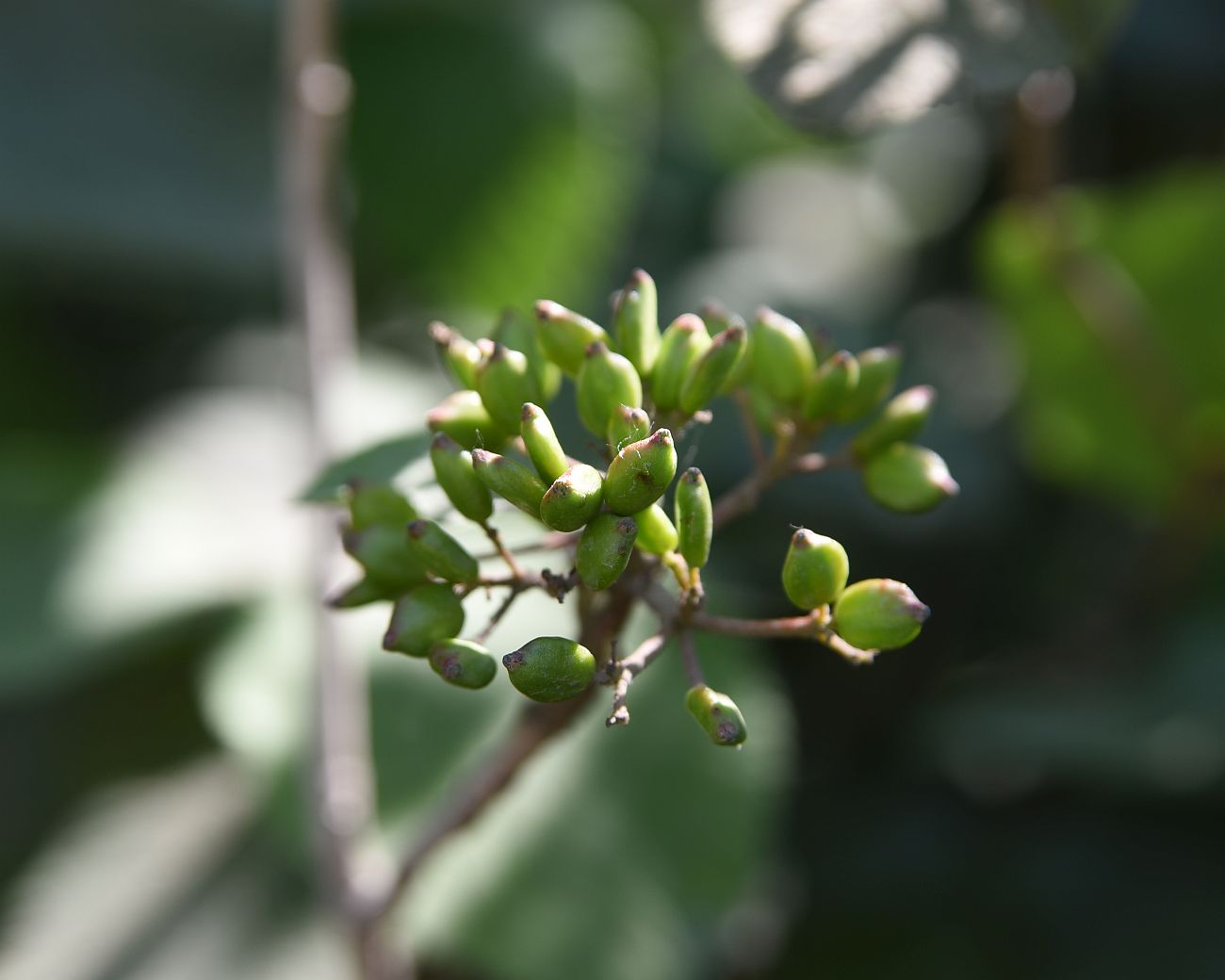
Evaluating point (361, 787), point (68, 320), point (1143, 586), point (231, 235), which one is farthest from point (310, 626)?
point (1143, 586)

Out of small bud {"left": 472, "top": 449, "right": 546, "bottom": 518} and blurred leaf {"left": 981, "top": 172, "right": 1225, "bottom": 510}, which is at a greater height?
small bud {"left": 472, "top": 449, "right": 546, "bottom": 518}

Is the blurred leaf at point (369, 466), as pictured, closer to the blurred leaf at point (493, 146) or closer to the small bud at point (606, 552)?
the small bud at point (606, 552)

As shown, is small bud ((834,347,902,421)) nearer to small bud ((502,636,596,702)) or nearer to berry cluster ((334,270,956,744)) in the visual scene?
berry cluster ((334,270,956,744))

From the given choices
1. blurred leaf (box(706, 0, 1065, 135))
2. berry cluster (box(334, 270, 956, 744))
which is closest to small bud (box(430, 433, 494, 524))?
berry cluster (box(334, 270, 956, 744))

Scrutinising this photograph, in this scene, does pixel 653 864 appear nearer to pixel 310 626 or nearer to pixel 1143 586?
pixel 310 626

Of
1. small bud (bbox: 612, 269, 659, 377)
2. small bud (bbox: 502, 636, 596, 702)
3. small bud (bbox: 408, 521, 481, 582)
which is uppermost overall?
small bud (bbox: 612, 269, 659, 377)

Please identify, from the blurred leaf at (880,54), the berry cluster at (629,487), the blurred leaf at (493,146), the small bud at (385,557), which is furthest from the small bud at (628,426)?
the blurred leaf at (493,146)

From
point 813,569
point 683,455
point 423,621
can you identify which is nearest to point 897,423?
point 813,569

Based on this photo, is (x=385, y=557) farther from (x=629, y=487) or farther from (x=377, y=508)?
(x=629, y=487)
